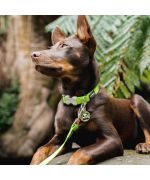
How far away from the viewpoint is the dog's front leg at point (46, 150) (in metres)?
2.06

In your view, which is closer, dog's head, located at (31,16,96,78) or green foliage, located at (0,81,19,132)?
dog's head, located at (31,16,96,78)

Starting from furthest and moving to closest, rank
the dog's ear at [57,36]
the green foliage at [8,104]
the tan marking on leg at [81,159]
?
the green foliage at [8,104] < the dog's ear at [57,36] < the tan marking on leg at [81,159]

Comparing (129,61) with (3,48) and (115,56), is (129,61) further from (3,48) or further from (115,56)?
(3,48)

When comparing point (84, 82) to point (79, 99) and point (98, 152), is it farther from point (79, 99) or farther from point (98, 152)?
point (98, 152)

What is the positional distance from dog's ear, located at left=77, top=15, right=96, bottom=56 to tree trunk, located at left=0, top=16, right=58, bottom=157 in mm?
866

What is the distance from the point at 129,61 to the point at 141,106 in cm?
21

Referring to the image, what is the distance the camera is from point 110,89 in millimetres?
2268

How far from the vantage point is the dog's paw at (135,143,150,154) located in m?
2.10

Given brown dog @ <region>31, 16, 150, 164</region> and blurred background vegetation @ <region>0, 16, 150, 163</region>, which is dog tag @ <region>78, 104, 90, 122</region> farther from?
blurred background vegetation @ <region>0, 16, 150, 163</region>

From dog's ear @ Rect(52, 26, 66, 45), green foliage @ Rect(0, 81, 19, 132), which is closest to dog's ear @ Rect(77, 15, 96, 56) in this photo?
dog's ear @ Rect(52, 26, 66, 45)

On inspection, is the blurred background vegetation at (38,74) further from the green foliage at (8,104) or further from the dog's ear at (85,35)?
the dog's ear at (85,35)

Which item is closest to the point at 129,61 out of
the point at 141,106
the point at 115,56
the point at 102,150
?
the point at 115,56

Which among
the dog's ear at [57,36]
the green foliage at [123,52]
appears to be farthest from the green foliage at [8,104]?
the dog's ear at [57,36]
